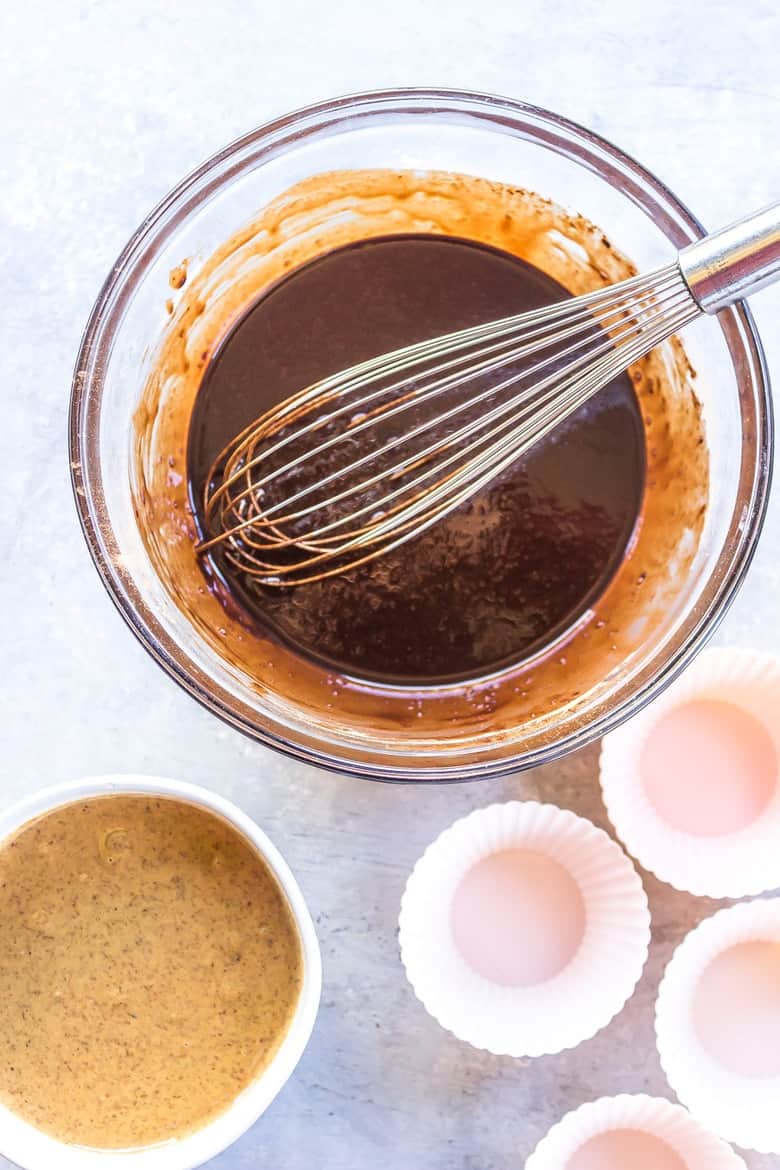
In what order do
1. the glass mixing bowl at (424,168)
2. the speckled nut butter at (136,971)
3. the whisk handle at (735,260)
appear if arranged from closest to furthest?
the whisk handle at (735,260) < the glass mixing bowl at (424,168) < the speckled nut butter at (136,971)

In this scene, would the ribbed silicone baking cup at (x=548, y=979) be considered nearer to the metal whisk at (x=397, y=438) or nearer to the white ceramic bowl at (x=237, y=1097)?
the white ceramic bowl at (x=237, y=1097)

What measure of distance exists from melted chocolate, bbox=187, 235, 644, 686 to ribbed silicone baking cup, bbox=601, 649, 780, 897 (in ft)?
0.46

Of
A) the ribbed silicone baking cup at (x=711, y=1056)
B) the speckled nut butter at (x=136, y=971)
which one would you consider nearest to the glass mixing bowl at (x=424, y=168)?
the speckled nut butter at (x=136, y=971)

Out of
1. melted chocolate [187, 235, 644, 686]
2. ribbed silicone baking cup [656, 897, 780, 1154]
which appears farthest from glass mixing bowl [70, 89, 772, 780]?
ribbed silicone baking cup [656, 897, 780, 1154]

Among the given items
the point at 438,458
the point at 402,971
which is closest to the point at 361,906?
the point at 402,971

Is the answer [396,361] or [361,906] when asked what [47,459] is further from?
[361,906]

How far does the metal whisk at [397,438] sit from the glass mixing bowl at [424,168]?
70mm

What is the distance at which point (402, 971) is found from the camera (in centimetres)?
102

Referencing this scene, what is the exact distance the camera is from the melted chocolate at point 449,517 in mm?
901

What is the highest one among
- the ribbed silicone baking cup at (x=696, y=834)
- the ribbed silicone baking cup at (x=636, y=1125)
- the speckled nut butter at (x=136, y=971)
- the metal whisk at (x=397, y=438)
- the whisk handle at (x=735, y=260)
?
the metal whisk at (x=397, y=438)

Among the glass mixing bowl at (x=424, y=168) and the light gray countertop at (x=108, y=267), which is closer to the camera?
the glass mixing bowl at (x=424, y=168)

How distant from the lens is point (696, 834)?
1.01m

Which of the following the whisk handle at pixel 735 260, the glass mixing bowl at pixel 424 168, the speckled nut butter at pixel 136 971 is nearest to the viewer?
the whisk handle at pixel 735 260

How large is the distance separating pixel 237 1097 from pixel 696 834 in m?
0.46
